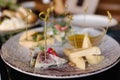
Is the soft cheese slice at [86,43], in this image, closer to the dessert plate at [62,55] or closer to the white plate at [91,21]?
the dessert plate at [62,55]

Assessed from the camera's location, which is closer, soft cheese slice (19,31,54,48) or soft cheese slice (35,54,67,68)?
soft cheese slice (35,54,67,68)

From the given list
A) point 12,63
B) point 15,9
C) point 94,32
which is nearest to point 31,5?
point 15,9

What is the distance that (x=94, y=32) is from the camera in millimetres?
1160

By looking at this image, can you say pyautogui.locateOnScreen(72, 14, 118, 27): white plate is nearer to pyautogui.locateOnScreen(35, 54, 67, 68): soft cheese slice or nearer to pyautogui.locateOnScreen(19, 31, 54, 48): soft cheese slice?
pyautogui.locateOnScreen(19, 31, 54, 48): soft cheese slice

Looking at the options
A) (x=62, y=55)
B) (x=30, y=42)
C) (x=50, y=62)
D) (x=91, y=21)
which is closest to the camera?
(x=50, y=62)

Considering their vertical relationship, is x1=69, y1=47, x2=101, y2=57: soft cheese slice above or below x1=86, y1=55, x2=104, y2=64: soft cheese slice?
above

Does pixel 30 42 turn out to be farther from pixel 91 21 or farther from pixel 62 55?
pixel 91 21

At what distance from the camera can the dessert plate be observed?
754mm

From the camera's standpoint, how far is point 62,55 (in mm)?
932

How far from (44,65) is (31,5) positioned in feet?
3.48

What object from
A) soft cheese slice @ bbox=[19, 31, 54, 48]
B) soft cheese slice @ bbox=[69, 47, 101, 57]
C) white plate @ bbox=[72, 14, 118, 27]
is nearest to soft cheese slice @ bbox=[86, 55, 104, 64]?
soft cheese slice @ bbox=[69, 47, 101, 57]

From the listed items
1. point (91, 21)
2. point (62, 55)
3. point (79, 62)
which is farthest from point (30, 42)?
point (91, 21)

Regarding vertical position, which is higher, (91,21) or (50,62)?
(50,62)

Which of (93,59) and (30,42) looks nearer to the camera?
(93,59)
